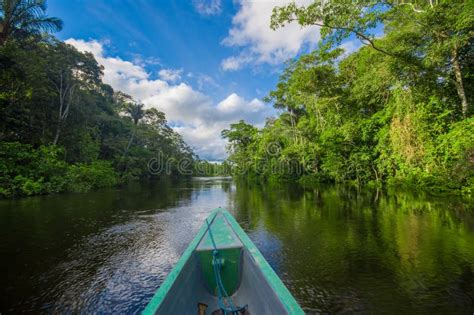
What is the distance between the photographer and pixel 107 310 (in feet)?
9.33

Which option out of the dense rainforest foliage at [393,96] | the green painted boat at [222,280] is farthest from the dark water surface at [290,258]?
the dense rainforest foliage at [393,96]

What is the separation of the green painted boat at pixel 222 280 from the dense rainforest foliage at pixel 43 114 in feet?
46.9

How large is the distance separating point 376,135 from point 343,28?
10.3m

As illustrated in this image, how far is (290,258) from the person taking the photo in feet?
14.2

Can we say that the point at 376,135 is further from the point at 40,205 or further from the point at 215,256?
the point at 40,205

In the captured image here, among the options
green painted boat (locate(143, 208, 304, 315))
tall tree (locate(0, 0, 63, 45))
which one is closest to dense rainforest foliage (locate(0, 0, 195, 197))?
tall tree (locate(0, 0, 63, 45))

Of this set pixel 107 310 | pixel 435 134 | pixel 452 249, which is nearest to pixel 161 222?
pixel 107 310

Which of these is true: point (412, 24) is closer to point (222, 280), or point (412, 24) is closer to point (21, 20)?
point (222, 280)

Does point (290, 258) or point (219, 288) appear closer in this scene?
point (219, 288)

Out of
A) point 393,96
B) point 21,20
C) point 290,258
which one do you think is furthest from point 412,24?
point 21,20

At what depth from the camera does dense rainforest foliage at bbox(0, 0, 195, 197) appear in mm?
12742

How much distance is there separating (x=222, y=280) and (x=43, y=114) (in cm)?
2142

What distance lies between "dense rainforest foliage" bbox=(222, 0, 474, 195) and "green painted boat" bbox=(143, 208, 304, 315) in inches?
364

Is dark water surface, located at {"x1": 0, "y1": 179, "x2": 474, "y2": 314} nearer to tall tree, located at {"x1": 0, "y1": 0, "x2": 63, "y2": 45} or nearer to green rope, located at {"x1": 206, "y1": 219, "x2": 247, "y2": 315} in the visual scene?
green rope, located at {"x1": 206, "y1": 219, "x2": 247, "y2": 315}
